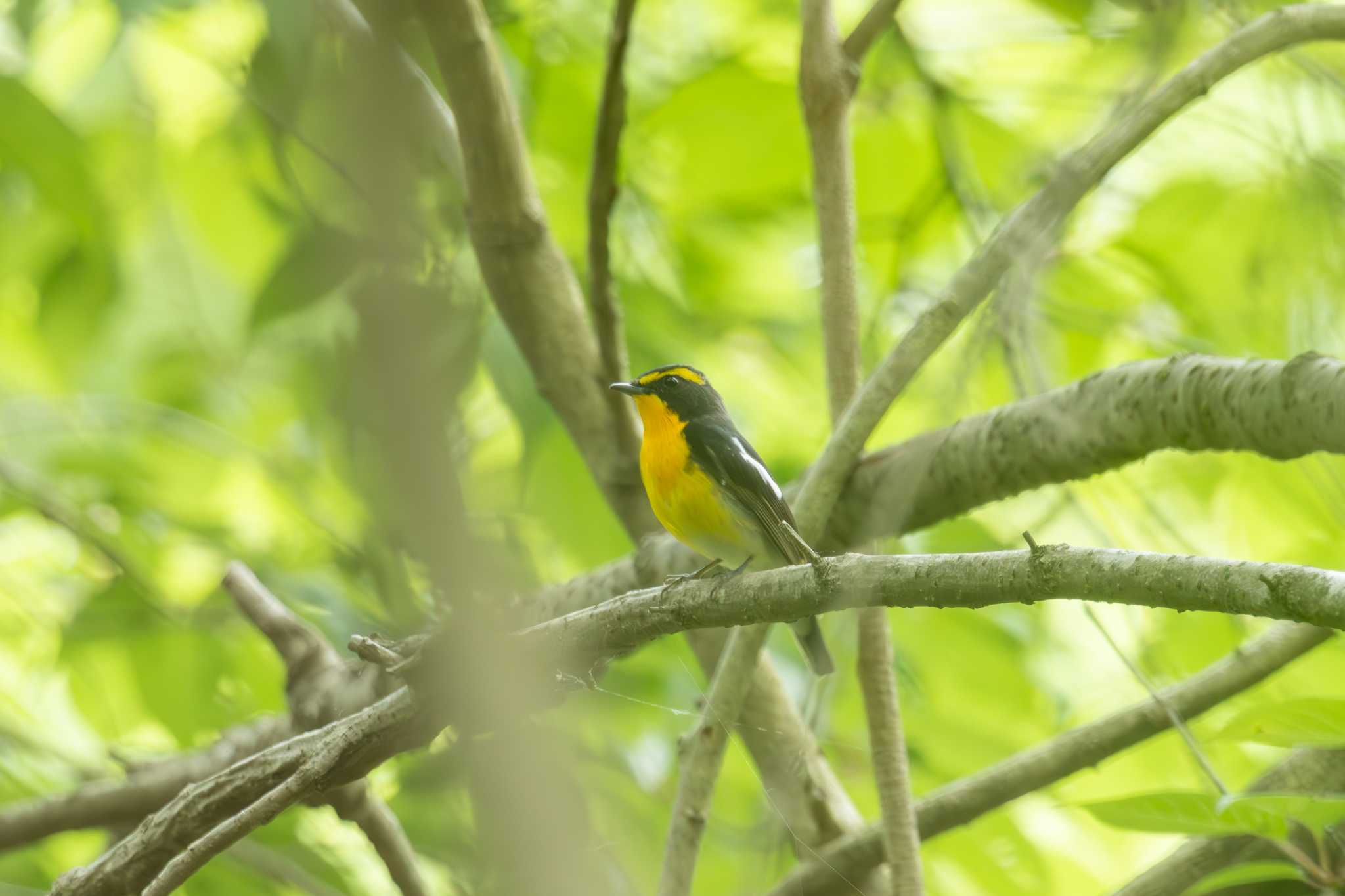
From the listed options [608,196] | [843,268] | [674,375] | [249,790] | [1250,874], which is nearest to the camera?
[249,790]

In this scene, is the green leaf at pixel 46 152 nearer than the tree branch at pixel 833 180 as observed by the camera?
No

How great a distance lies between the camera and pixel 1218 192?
4.39 meters

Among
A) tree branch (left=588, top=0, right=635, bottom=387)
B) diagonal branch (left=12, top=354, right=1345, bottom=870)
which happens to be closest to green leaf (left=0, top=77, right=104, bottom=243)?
tree branch (left=588, top=0, right=635, bottom=387)

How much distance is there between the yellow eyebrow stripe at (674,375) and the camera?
438 centimetres

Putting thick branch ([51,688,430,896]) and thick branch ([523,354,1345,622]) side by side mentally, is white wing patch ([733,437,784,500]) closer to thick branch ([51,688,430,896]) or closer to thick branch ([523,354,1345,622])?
thick branch ([523,354,1345,622])

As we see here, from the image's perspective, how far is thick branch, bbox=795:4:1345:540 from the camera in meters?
2.97

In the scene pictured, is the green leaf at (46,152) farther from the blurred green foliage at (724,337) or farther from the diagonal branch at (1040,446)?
the diagonal branch at (1040,446)

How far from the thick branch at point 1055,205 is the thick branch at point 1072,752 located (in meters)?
1.15

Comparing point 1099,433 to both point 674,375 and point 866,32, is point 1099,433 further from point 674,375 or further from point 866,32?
point 674,375

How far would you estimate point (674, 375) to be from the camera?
4430 mm

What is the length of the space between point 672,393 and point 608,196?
82 centimetres

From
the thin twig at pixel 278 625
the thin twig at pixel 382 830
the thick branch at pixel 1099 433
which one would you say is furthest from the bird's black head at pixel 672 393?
the thin twig at pixel 382 830

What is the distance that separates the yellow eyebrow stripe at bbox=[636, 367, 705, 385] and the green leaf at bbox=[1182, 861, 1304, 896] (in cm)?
247

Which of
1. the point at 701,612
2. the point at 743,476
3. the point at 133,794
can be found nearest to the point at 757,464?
the point at 743,476
